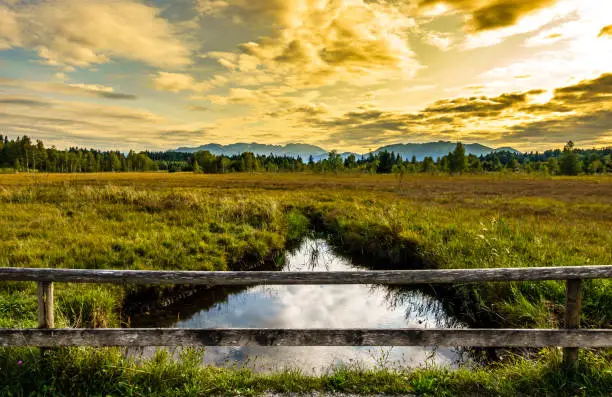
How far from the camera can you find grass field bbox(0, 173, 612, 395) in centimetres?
418

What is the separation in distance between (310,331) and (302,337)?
130 millimetres

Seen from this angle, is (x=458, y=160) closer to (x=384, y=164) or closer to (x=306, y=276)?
(x=384, y=164)

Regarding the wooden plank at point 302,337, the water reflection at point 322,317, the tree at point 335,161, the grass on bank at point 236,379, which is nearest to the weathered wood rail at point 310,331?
the wooden plank at point 302,337

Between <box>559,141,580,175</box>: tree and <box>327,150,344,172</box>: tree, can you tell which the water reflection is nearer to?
<box>327,150,344,172</box>: tree

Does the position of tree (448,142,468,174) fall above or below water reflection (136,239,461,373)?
above

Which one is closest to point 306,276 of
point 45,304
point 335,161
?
point 45,304

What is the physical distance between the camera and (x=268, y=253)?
14805mm

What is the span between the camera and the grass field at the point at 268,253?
13.7ft

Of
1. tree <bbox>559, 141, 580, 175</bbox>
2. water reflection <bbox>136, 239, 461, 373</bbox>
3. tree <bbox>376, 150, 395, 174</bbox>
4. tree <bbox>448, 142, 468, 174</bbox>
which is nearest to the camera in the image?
water reflection <bbox>136, 239, 461, 373</bbox>

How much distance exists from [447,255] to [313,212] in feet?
47.6

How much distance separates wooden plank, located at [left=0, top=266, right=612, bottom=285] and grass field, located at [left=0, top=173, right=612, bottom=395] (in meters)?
1.09

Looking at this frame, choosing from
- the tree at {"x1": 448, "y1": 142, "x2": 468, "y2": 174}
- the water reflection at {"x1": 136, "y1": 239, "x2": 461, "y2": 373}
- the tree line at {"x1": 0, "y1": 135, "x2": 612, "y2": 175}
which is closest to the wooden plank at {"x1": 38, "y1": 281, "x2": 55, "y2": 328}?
the water reflection at {"x1": 136, "y1": 239, "x2": 461, "y2": 373}

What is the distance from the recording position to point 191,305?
9.51 meters

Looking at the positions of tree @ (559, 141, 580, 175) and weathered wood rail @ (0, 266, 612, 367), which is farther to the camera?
tree @ (559, 141, 580, 175)
